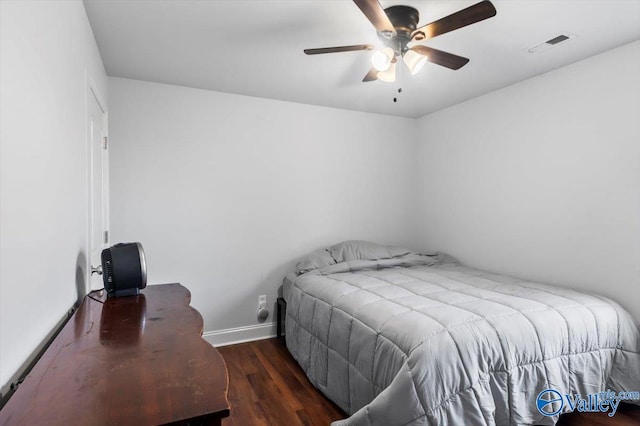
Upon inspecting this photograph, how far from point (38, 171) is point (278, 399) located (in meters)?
1.98

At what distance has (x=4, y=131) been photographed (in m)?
0.86

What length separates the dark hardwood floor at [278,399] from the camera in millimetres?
2088

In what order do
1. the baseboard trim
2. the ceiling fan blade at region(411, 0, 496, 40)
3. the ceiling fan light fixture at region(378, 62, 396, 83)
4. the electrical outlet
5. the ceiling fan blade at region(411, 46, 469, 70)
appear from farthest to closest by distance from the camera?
the electrical outlet → the baseboard trim → the ceiling fan light fixture at region(378, 62, 396, 83) → the ceiling fan blade at region(411, 46, 469, 70) → the ceiling fan blade at region(411, 0, 496, 40)

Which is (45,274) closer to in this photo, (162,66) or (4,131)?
(4,131)

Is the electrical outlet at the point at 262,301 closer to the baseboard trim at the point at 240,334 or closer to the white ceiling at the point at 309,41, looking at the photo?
the baseboard trim at the point at 240,334

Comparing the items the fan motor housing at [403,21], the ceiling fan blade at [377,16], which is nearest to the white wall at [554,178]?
the fan motor housing at [403,21]

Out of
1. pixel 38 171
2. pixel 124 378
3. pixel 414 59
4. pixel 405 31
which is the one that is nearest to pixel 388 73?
pixel 414 59

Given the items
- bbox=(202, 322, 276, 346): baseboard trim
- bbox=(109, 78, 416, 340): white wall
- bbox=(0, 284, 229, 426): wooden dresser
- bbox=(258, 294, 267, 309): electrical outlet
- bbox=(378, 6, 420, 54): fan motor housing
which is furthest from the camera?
bbox=(258, 294, 267, 309): electrical outlet

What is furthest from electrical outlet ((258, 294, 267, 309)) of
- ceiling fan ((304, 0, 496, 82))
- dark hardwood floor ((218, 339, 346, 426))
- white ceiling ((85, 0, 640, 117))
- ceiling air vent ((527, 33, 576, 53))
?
ceiling air vent ((527, 33, 576, 53))

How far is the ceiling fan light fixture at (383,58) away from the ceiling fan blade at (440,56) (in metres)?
0.14

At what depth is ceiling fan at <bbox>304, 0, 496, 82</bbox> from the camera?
1524 millimetres

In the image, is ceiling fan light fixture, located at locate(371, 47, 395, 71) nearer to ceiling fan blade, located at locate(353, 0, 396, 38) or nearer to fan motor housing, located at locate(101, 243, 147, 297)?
ceiling fan blade, located at locate(353, 0, 396, 38)

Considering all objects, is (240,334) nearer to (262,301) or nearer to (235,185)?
(262,301)

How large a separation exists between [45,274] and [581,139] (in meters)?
3.33
